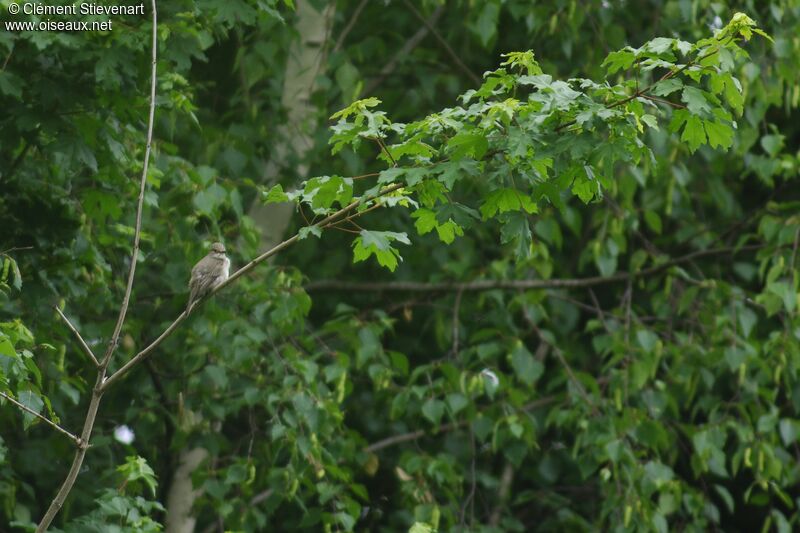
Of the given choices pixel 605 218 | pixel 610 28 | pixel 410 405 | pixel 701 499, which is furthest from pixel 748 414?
pixel 610 28

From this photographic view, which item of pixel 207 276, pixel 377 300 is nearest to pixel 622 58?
pixel 207 276

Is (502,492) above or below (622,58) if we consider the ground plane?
below

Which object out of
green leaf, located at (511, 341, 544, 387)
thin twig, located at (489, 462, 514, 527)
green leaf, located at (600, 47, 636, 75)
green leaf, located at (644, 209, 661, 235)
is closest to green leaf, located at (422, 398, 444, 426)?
green leaf, located at (511, 341, 544, 387)

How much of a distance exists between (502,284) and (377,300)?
3.48ft

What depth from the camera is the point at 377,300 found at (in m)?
8.60

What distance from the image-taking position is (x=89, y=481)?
7.28m

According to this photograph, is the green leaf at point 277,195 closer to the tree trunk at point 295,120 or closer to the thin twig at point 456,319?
the tree trunk at point 295,120

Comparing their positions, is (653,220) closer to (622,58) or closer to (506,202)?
(622,58)

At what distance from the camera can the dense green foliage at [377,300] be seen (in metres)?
5.74

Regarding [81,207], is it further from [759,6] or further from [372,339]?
[759,6]

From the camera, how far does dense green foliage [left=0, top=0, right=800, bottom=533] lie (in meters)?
5.74

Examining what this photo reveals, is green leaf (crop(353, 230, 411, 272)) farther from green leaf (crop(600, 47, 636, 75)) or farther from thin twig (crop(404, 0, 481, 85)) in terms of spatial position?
thin twig (crop(404, 0, 481, 85))

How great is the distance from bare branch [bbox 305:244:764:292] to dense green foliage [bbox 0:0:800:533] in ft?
0.10

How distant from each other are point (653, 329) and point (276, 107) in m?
2.75
